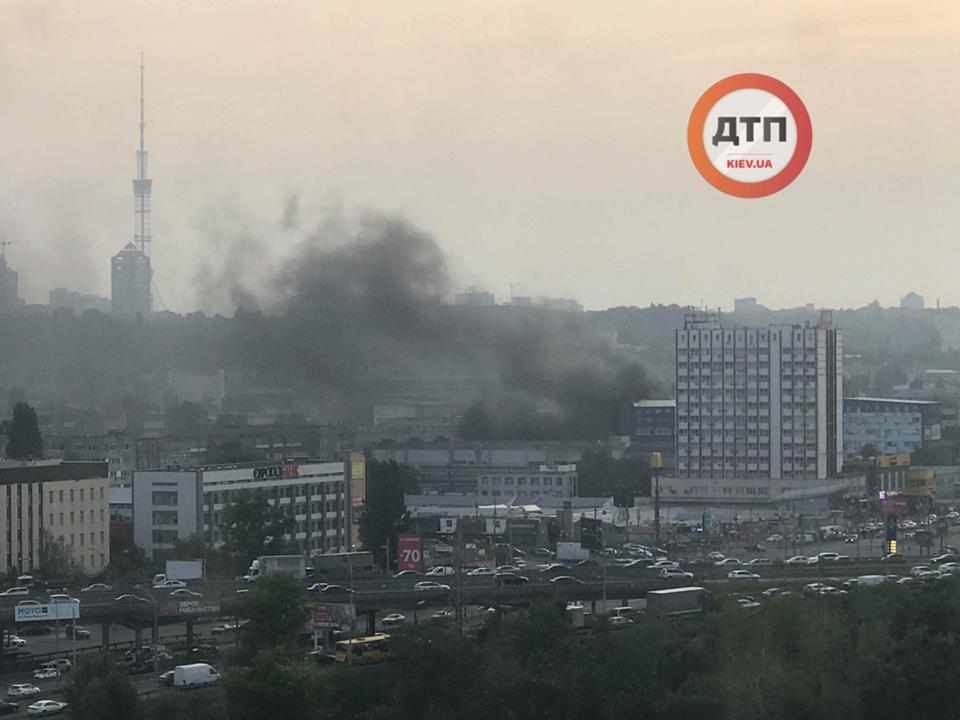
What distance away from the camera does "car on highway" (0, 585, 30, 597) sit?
60.5 feet

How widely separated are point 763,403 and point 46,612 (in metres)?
15.9

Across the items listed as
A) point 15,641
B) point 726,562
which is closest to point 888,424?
point 726,562

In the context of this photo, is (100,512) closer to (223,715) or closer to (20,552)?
(20,552)

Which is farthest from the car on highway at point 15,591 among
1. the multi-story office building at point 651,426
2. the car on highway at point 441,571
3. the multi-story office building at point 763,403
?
the multi-story office building at point 651,426

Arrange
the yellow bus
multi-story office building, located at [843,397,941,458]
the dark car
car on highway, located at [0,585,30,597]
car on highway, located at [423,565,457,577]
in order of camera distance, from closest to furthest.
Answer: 1. the yellow bus
2. the dark car
3. car on highway, located at [0,585,30,597]
4. car on highway, located at [423,565,457,577]
5. multi-story office building, located at [843,397,941,458]

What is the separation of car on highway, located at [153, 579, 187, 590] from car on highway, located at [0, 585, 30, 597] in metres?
1.02

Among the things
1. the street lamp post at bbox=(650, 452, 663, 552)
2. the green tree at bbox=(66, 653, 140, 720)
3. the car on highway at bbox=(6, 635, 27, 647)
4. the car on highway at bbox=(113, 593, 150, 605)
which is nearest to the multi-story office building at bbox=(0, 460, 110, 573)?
the car on highway at bbox=(113, 593, 150, 605)

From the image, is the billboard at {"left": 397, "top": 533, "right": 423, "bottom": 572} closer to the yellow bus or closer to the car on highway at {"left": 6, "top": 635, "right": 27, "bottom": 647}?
the car on highway at {"left": 6, "top": 635, "right": 27, "bottom": 647}

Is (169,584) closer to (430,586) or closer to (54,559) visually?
(430,586)

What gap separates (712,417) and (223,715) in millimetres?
19322

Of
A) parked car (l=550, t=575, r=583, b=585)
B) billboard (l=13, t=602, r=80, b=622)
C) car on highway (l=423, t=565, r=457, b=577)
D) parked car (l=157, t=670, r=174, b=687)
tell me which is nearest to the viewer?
parked car (l=157, t=670, r=174, b=687)

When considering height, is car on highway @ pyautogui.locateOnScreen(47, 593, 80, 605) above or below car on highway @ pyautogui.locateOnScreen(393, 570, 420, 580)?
above

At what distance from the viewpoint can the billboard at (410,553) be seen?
21.2m

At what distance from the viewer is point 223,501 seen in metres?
23.7
